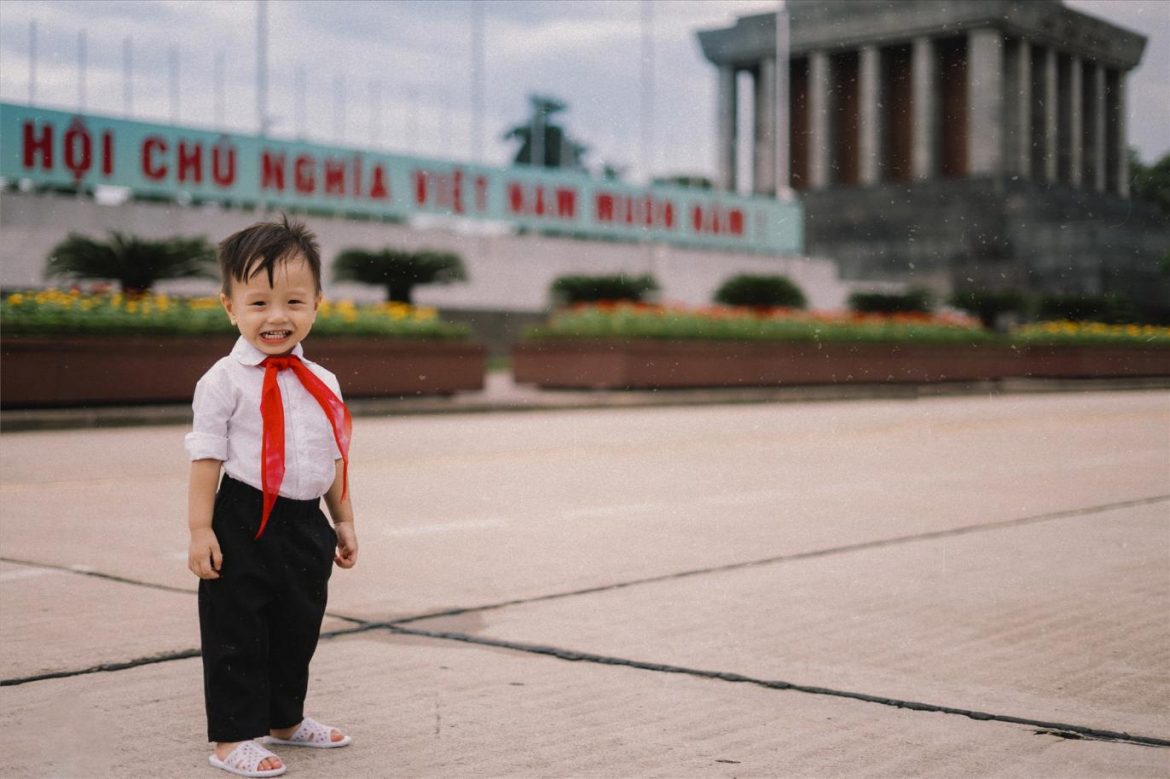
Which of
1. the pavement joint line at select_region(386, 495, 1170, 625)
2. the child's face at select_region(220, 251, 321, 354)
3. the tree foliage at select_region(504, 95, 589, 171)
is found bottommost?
the pavement joint line at select_region(386, 495, 1170, 625)

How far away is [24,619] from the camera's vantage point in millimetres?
5602

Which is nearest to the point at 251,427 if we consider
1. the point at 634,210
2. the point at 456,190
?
the point at 456,190

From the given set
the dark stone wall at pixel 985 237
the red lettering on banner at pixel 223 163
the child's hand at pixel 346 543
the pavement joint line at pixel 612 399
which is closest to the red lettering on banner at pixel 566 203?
the red lettering on banner at pixel 223 163

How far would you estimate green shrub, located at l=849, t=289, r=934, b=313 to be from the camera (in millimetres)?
34344

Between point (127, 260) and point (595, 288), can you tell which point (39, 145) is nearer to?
point (127, 260)

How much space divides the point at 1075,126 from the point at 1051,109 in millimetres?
3560

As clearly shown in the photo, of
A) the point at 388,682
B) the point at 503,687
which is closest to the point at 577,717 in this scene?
the point at 503,687

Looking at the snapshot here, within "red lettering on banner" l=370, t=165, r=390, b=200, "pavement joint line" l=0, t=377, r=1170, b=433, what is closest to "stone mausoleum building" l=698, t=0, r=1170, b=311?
"pavement joint line" l=0, t=377, r=1170, b=433

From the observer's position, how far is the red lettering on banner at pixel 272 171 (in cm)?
3198

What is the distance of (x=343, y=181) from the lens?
3369cm

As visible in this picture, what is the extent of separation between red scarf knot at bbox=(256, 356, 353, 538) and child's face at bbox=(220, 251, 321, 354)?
0.06 m

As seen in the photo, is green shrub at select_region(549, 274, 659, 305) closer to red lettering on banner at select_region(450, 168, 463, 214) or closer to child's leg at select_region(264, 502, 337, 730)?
red lettering on banner at select_region(450, 168, 463, 214)

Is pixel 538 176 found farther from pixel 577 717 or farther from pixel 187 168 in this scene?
pixel 577 717

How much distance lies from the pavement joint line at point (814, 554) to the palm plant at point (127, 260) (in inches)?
553
